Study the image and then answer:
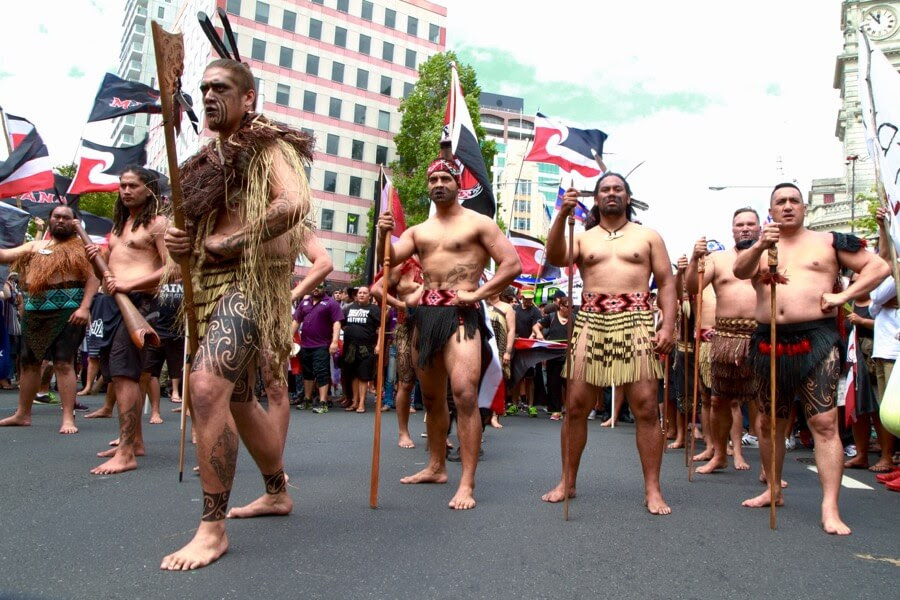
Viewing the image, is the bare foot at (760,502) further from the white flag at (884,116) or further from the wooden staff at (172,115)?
the wooden staff at (172,115)

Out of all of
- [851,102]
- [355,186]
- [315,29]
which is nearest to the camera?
[315,29]

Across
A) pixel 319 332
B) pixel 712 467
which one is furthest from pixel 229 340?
pixel 319 332

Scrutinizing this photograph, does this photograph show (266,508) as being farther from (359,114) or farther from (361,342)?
(359,114)

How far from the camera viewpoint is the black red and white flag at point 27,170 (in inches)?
358

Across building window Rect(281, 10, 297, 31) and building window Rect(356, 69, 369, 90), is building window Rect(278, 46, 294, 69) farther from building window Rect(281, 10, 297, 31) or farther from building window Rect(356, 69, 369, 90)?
building window Rect(356, 69, 369, 90)

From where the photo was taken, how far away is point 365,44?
5362 centimetres

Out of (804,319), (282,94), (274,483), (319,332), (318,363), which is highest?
(282,94)

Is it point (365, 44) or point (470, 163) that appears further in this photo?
point (365, 44)

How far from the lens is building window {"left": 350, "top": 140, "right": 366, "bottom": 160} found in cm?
5207

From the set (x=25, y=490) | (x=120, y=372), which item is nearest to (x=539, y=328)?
(x=120, y=372)


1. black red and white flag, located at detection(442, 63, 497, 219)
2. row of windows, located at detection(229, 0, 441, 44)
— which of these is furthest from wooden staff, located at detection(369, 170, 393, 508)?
row of windows, located at detection(229, 0, 441, 44)

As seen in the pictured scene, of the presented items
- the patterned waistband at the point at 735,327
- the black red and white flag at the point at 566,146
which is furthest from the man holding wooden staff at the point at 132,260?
the patterned waistband at the point at 735,327

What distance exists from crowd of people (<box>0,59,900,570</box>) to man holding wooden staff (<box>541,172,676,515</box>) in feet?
0.04

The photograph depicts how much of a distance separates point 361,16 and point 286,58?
6.95m
